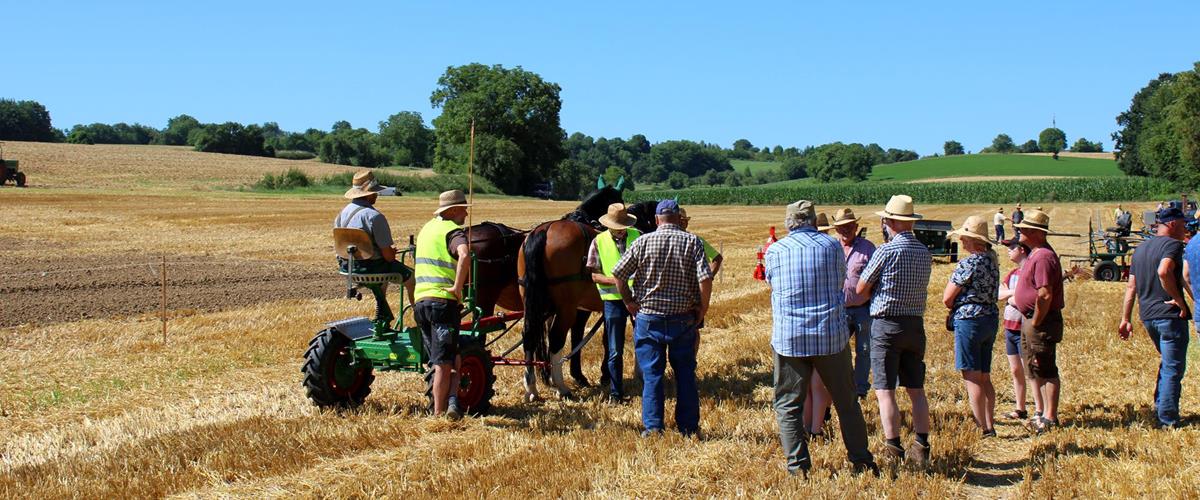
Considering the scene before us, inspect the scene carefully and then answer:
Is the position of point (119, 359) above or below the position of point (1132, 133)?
below

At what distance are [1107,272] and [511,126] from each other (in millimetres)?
57280

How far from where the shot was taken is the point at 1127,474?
5766 millimetres

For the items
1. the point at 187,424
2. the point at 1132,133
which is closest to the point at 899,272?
the point at 187,424

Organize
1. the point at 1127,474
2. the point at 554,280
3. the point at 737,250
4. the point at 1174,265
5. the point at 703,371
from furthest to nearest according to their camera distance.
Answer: the point at 737,250, the point at 703,371, the point at 554,280, the point at 1174,265, the point at 1127,474

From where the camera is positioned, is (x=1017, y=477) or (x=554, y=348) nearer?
(x=1017, y=477)

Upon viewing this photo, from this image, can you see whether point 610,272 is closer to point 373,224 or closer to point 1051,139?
point 373,224

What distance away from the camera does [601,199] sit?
29.6ft

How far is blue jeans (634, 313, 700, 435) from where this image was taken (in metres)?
6.47

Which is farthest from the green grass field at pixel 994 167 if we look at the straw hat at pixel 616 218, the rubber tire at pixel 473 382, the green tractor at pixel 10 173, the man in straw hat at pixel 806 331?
the man in straw hat at pixel 806 331

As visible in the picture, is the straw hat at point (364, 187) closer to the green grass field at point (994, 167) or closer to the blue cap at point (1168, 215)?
the blue cap at point (1168, 215)

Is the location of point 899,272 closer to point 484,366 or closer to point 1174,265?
point 1174,265

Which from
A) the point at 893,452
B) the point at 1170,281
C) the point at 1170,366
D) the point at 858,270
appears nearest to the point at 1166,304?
the point at 1170,281

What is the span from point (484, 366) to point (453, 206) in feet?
4.10

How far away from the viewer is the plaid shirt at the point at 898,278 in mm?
5980
